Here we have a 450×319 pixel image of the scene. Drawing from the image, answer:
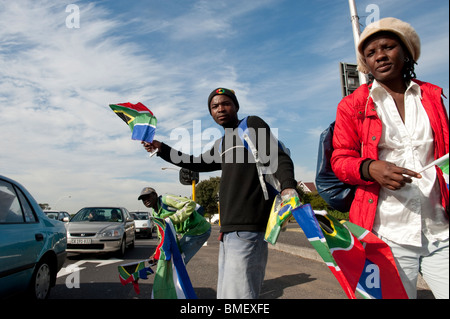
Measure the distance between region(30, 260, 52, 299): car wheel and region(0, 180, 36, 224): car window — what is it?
636 millimetres

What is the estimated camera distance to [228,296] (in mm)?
2217

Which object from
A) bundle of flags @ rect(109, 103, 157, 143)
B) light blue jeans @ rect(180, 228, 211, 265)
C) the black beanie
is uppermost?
the black beanie

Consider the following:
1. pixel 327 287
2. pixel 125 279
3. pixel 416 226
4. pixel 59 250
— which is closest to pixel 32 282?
pixel 59 250

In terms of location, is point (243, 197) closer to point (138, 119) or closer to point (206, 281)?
point (138, 119)

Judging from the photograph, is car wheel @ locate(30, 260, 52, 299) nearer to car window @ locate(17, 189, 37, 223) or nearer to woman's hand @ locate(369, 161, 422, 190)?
car window @ locate(17, 189, 37, 223)

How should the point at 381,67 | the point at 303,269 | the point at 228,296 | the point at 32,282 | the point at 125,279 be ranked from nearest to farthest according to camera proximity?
1. the point at 381,67
2. the point at 228,296
3. the point at 125,279
4. the point at 32,282
5. the point at 303,269

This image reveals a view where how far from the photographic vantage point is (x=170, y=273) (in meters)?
3.07

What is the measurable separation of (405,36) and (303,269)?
595cm

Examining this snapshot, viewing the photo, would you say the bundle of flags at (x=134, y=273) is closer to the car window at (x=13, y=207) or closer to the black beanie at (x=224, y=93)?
the car window at (x=13, y=207)

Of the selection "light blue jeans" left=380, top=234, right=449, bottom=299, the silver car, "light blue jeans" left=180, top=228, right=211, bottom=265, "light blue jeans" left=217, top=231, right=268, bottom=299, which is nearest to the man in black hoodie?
"light blue jeans" left=217, top=231, right=268, bottom=299

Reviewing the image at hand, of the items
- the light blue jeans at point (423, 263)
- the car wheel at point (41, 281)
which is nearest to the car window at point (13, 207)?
the car wheel at point (41, 281)

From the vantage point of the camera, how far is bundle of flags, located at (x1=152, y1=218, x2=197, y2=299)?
2885mm

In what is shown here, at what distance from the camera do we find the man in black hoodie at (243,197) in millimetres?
2242

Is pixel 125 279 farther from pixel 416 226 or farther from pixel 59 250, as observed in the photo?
pixel 416 226
